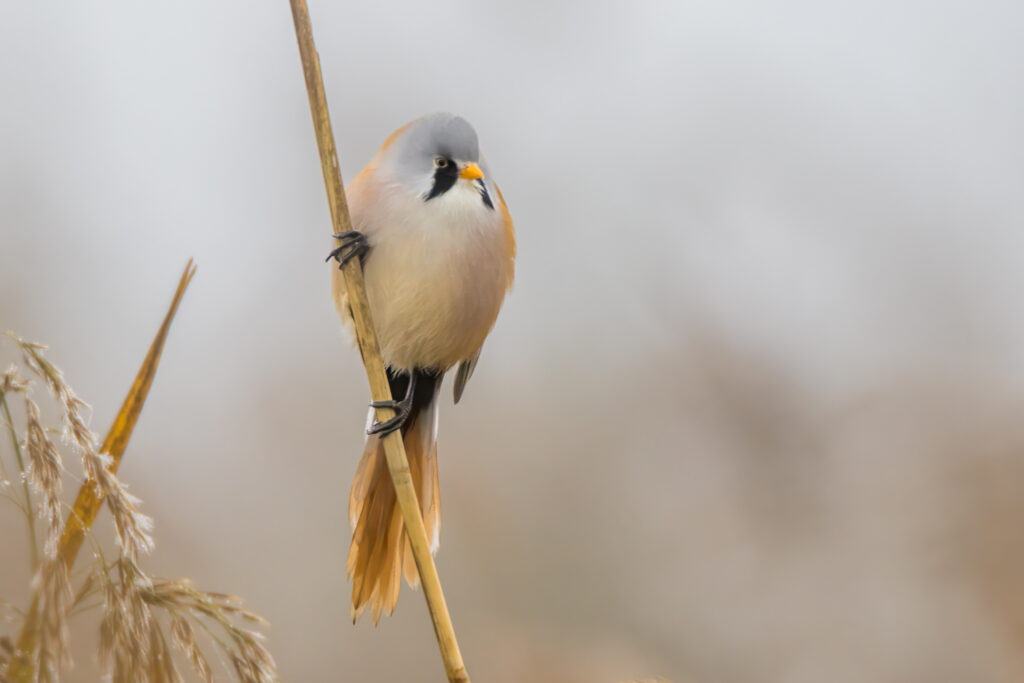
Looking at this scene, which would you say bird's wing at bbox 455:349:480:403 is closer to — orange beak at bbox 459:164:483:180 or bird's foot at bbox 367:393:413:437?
bird's foot at bbox 367:393:413:437

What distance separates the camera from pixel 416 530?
2.24 ft

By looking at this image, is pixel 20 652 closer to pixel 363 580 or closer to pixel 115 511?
pixel 115 511

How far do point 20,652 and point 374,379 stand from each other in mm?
326

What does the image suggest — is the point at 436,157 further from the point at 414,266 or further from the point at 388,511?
the point at 388,511

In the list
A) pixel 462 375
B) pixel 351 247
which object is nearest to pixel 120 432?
pixel 351 247

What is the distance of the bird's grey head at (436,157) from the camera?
2.71 ft

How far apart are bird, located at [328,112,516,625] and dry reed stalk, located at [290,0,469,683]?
49 millimetres

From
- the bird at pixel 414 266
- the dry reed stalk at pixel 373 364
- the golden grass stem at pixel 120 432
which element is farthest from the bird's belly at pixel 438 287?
the golden grass stem at pixel 120 432

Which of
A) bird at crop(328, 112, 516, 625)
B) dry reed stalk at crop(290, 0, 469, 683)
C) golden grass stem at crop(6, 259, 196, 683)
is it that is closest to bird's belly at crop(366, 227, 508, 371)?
bird at crop(328, 112, 516, 625)

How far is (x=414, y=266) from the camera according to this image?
0.89m

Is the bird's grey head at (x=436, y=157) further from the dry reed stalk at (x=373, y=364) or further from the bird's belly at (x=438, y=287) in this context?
the dry reed stalk at (x=373, y=364)

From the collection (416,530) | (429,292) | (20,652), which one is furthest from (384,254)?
(20,652)

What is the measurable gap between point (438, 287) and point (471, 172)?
127mm

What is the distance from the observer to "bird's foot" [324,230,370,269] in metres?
0.86
